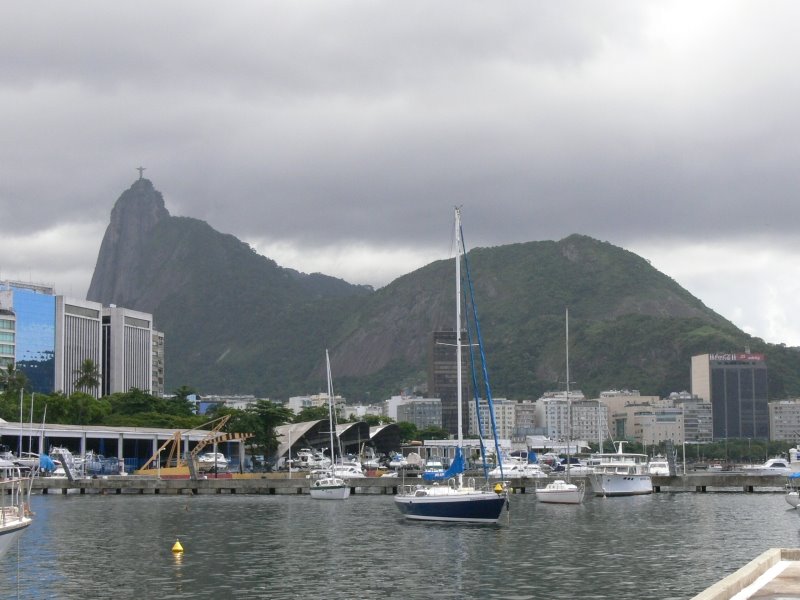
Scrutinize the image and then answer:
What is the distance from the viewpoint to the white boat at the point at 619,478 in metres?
120

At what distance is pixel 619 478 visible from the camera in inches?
4766

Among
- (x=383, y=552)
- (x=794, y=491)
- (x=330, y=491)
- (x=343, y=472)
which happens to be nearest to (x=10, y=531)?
(x=383, y=552)

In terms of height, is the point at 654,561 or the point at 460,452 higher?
the point at 460,452

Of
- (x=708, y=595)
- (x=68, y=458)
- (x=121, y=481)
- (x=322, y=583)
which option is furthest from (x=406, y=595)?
(x=68, y=458)

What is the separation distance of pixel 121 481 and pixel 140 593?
9926 centimetres

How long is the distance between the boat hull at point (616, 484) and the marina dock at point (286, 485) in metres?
11.9

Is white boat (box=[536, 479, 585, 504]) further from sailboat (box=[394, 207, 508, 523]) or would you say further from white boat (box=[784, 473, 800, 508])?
sailboat (box=[394, 207, 508, 523])

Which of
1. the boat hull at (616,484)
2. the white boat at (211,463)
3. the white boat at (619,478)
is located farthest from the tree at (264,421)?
the boat hull at (616,484)

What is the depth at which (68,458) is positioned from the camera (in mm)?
155750

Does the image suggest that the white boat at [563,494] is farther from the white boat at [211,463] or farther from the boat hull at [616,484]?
the white boat at [211,463]

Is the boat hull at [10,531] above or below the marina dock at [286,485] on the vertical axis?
above

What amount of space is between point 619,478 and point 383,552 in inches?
2433

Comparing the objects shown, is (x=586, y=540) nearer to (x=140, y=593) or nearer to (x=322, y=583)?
(x=322, y=583)

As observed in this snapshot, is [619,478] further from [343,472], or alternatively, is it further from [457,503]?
[457,503]
